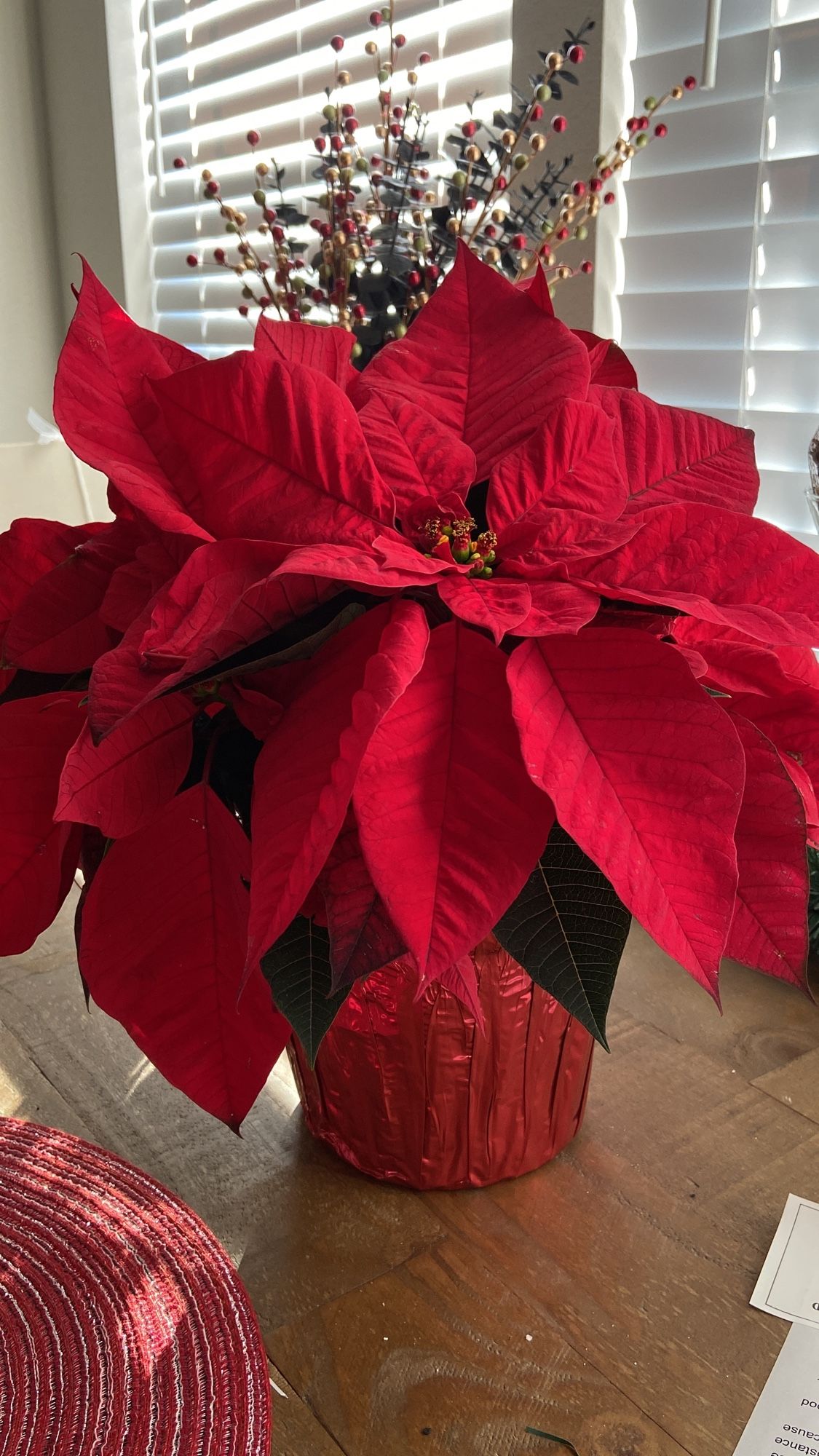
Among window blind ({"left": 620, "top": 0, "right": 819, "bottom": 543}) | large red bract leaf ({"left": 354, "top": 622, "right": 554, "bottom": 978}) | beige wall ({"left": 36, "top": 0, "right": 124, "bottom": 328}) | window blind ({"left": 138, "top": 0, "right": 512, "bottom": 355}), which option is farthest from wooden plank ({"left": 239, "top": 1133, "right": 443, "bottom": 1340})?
beige wall ({"left": 36, "top": 0, "right": 124, "bottom": 328})

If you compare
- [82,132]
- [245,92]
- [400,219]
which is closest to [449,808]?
[400,219]

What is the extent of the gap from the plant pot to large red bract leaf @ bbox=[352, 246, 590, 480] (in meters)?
0.18

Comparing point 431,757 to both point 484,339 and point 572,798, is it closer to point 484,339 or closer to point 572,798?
point 572,798

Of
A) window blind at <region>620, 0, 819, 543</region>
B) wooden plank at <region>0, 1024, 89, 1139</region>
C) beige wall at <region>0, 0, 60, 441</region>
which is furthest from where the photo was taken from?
beige wall at <region>0, 0, 60, 441</region>

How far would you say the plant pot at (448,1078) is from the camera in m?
0.42

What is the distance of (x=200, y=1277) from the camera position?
15.2 inches

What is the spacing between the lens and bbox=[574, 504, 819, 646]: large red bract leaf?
0.32 meters

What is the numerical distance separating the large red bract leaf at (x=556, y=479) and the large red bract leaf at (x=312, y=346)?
0.23 feet

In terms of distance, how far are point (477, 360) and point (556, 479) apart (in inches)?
2.1

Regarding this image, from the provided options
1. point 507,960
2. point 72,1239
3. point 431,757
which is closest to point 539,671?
point 431,757

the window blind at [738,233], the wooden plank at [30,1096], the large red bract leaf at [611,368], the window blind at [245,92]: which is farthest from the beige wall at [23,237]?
the large red bract leaf at [611,368]

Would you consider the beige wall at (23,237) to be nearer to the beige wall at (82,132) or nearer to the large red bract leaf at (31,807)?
the beige wall at (82,132)

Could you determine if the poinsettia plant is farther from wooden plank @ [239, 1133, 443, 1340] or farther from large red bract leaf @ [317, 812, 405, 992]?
wooden plank @ [239, 1133, 443, 1340]

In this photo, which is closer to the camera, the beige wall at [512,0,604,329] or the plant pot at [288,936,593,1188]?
the plant pot at [288,936,593,1188]
